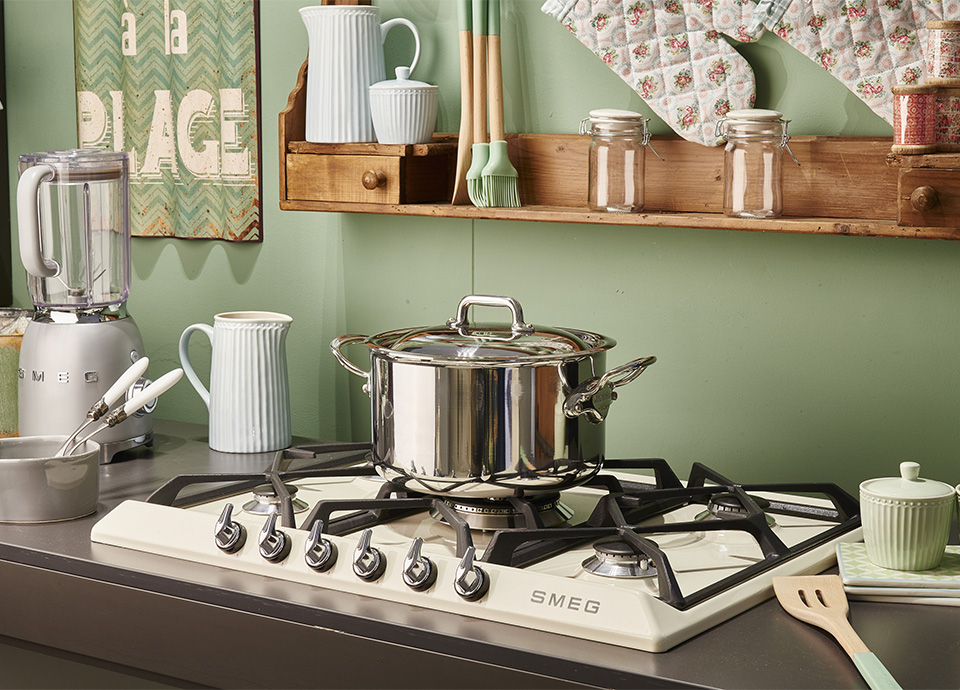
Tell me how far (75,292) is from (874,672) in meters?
1.39

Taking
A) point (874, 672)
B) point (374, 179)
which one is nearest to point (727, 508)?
point (874, 672)

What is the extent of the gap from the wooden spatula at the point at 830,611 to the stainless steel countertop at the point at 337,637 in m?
0.01

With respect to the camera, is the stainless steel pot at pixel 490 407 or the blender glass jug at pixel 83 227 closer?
the stainless steel pot at pixel 490 407

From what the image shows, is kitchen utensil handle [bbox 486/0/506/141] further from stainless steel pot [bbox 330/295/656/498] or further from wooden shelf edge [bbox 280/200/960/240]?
stainless steel pot [bbox 330/295/656/498]

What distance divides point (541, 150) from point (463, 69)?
0.17 metres

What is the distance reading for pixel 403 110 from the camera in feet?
5.76

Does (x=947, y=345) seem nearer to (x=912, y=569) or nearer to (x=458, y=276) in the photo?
(x=912, y=569)

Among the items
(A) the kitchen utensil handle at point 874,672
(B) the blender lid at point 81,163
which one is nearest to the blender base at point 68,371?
(B) the blender lid at point 81,163

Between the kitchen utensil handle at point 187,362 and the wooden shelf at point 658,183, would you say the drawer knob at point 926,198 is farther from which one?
the kitchen utensil handle at point 187,362

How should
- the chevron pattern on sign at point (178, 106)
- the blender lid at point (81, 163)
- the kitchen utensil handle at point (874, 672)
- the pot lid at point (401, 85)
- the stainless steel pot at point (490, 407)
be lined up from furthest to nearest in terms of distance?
the chevron pattern on sign at point (178, 106), the blender lid at point (81, 163), the pot lid at point (401, 85), the stainless steel pot at point (490, 407), the kitchen utensil handle at point (874, 672)

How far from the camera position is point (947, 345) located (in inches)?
61.7

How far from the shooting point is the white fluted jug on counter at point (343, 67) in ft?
5.91

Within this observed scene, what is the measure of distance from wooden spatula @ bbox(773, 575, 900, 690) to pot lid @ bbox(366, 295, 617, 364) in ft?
1.12

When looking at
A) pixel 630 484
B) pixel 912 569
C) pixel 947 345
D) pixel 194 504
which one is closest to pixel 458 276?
pixel 630 484
